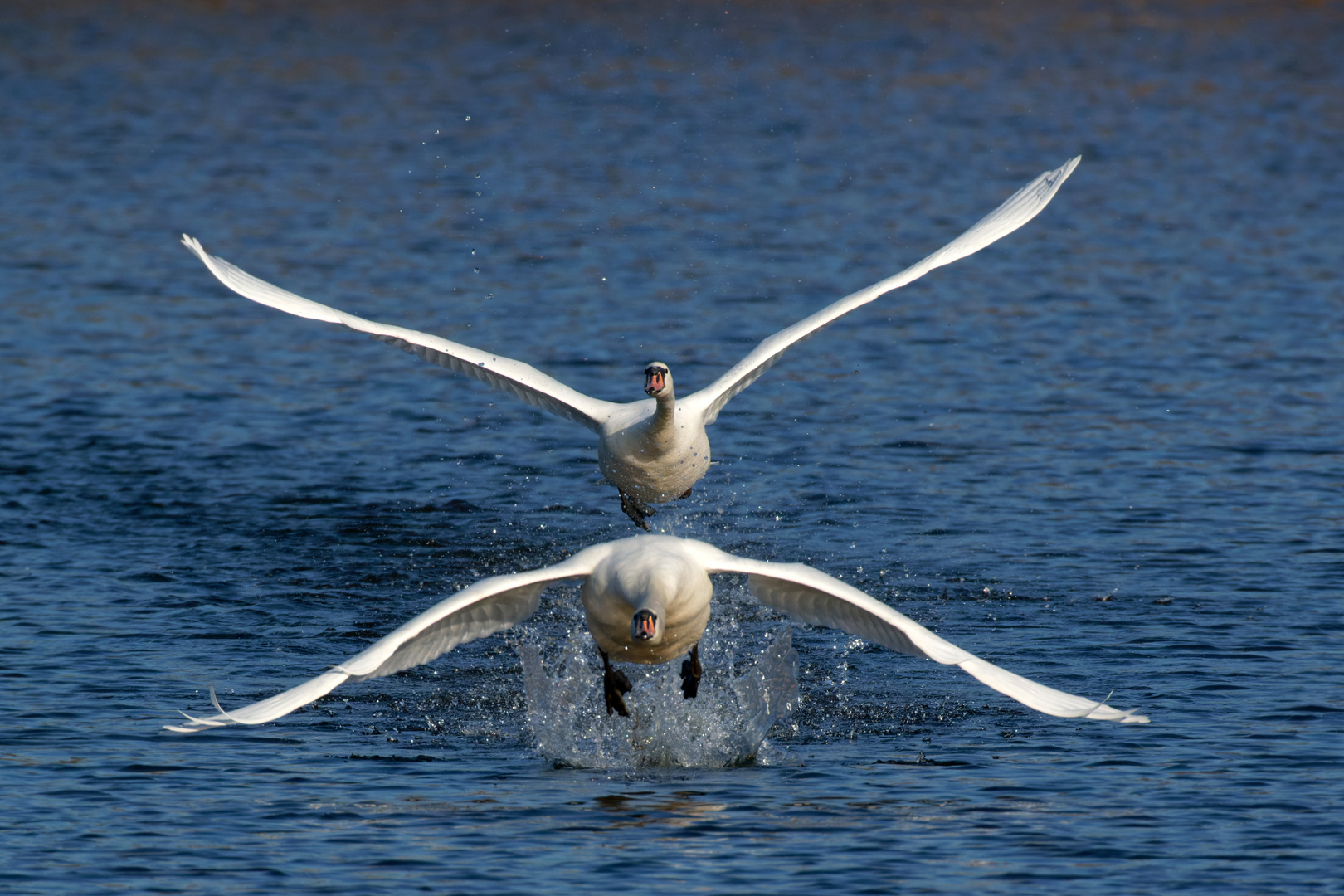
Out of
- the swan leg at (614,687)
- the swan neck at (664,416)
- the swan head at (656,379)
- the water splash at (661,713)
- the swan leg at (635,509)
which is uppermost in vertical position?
the swan head at (656,379)

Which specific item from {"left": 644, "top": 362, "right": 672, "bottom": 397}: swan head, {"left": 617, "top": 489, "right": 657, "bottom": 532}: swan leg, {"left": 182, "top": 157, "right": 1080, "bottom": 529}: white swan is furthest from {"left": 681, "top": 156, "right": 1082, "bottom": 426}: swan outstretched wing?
{"left": 644, "top": 362, "right": 672, "bottom": 397}: swan head

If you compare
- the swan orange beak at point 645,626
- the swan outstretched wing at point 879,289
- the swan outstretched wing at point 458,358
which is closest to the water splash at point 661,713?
the swan orange beak at point 645,626

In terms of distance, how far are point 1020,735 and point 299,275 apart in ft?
55.1

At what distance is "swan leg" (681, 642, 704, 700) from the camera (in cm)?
1391

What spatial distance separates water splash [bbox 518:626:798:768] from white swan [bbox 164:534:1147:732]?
0.40m

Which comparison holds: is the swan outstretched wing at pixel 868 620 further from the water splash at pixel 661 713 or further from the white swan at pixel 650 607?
the water splash at pixel 661 713

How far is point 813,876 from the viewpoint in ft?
37.5

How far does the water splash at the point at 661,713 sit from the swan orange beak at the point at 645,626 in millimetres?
1554

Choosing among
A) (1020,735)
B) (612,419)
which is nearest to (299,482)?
(612,419)

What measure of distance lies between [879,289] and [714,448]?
21.6ft

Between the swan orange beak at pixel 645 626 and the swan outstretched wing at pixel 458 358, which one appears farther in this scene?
the swan outstretched wing at pixel 458 358

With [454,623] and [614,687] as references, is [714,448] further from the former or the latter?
[454,623]

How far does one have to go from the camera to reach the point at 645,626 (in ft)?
40.4

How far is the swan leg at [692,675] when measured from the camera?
1391 cm
